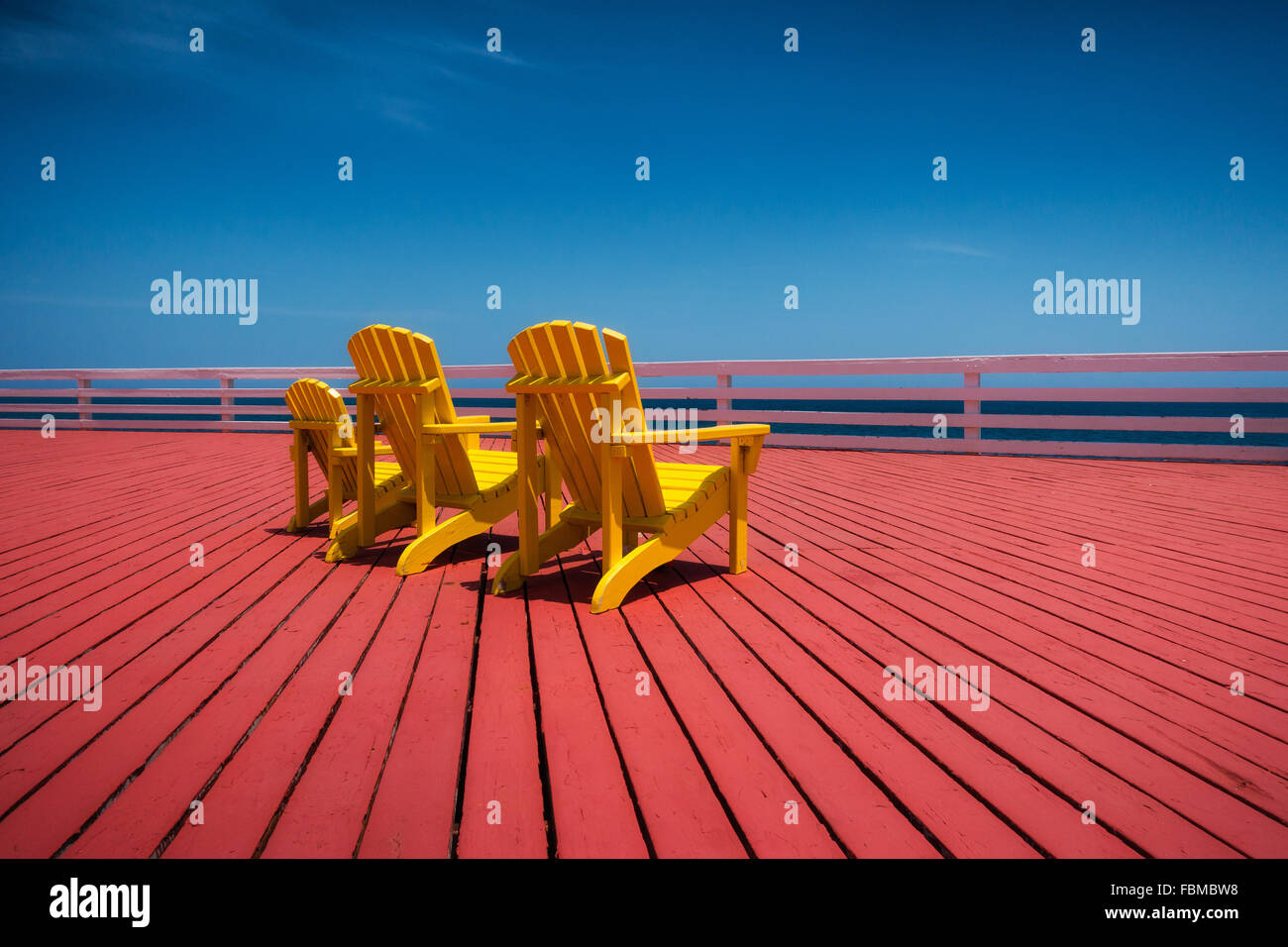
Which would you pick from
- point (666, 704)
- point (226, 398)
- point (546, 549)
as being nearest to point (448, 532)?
point (546, 549)

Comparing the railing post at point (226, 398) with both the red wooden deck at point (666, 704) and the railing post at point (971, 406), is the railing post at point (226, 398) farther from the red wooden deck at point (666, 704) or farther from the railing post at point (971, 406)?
the railing post at point (971, 406)

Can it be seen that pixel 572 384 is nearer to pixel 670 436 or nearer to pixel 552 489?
pixel 670 436

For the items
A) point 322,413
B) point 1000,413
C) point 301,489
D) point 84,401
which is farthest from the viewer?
point 84,401

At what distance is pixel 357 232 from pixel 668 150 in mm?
13189

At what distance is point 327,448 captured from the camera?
3934mm

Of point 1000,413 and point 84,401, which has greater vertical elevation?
point 84,401

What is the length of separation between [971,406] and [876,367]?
1.13 m

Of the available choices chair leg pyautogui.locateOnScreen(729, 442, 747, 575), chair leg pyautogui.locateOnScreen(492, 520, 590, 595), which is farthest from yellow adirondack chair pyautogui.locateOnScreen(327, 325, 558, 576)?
chair leg pyautogui.locateOnScreen(729, 442, 747, 575)

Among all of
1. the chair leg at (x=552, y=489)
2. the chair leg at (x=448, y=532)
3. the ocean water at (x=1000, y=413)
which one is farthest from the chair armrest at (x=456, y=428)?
the ocean water at (x=1000, y=413)

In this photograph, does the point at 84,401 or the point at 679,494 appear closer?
the point at 679,494

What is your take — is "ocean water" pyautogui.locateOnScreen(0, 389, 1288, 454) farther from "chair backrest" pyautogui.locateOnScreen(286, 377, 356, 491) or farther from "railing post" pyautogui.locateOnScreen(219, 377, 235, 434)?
"chair backrest" pyautogui.locateOnScreen(286, 377, 356, 491)
